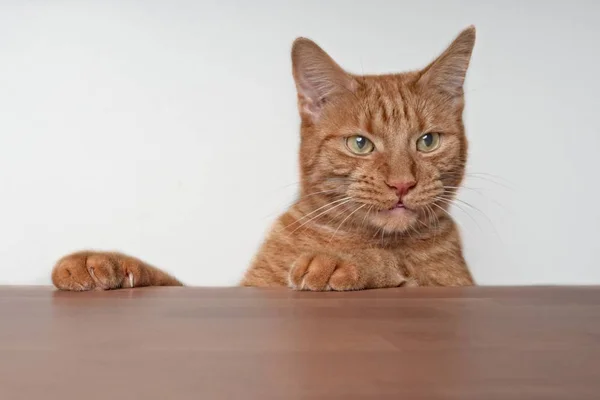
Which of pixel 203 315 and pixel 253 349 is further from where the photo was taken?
pixel 203 315

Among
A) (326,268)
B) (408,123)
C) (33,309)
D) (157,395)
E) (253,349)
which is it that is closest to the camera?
(157,395)

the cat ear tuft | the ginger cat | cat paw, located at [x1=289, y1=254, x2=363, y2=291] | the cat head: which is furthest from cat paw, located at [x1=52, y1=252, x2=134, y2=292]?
the cat ear tuft

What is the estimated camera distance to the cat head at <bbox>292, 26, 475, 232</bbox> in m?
1.80

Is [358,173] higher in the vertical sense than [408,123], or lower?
lower

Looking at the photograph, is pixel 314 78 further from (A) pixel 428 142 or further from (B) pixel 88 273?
(B) pixel 88 273

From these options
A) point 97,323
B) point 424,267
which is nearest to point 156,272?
point 424,267

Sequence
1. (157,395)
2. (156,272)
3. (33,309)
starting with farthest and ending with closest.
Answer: (156,272), (33,309), (157,395)

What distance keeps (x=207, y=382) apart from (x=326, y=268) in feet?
3.27

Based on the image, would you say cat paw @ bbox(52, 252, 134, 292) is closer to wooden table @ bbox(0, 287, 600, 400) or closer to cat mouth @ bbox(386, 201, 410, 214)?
wooden table @ bbox(0, 287, 600, 400)

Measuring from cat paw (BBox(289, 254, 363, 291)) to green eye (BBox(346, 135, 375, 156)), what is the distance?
52cm

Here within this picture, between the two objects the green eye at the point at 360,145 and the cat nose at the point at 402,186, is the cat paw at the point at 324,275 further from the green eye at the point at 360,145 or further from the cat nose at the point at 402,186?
the green eye at the point at 360,145

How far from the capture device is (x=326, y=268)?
1.44 m

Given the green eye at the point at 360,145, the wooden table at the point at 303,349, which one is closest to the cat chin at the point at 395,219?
the green eye at the point at 360,145

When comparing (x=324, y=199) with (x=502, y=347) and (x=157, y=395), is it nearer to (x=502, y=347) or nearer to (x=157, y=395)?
(x=502, y=347)
